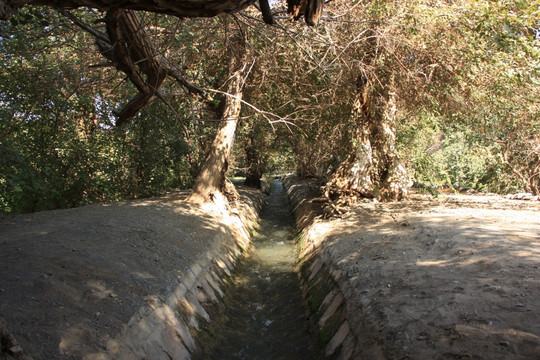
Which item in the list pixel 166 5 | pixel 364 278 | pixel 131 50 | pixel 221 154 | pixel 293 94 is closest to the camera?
pixel 166 5

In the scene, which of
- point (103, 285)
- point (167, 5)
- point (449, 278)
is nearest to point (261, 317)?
point (103, 285)

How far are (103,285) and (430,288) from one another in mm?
4474

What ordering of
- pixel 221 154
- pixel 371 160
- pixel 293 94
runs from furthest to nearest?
1. pixel 293 94
2. pixel 221 154
3. pixel 371 160

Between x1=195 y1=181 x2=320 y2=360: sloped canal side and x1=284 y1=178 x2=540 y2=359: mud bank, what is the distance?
0.40 m

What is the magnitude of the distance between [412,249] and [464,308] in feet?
9.51

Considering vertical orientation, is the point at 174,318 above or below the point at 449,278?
below

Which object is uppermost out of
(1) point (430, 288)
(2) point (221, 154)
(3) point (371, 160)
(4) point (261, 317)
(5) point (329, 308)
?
(2) point (221, 154)

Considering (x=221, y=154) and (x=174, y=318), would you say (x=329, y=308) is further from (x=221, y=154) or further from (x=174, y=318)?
(x=221, y=154)

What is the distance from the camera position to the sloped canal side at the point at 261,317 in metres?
5.87

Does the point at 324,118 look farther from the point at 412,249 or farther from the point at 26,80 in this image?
the point at 26,80

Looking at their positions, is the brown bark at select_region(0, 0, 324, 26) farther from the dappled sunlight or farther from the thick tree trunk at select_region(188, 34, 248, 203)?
the thick tree trunk at select_region(188, 34, 248, 203)

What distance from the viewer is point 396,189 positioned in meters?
13.4

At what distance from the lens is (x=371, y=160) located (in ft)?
43.3

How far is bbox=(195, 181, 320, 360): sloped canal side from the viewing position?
5870mm
